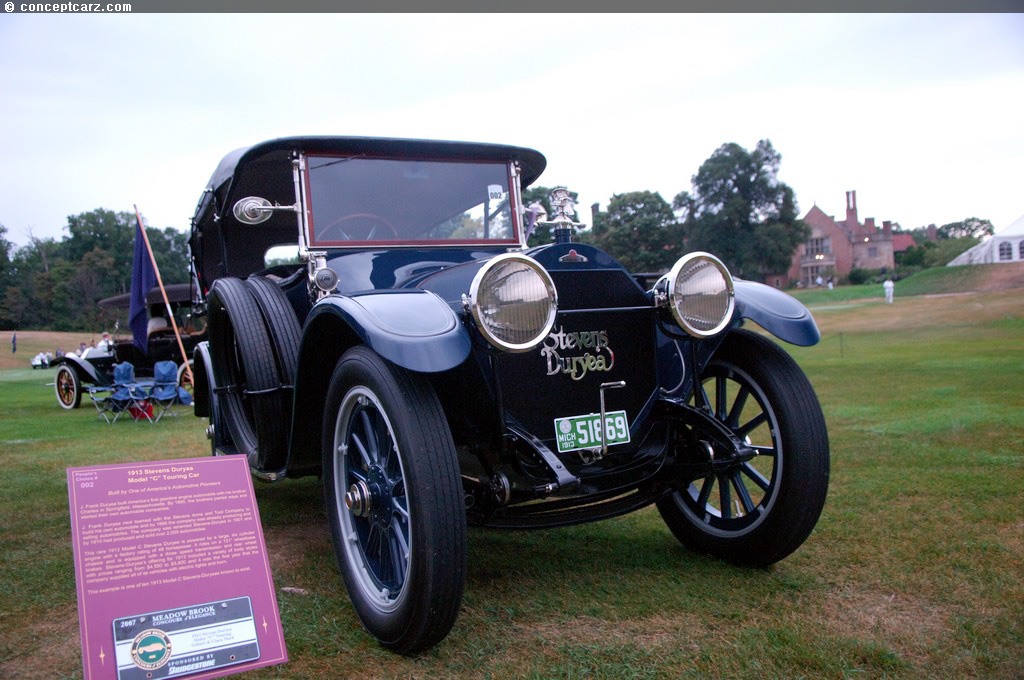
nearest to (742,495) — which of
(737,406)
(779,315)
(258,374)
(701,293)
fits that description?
(737,406)

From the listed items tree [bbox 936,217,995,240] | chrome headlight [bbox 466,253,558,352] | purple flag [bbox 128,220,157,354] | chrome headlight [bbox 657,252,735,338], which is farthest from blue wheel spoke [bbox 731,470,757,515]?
tree [bbox 936,217,995,240]

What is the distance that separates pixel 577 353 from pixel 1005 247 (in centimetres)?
3403

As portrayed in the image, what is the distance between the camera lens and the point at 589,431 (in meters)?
2.96

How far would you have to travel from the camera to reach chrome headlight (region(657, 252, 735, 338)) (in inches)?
118

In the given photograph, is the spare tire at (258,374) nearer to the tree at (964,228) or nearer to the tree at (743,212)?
the tree at (743,212)

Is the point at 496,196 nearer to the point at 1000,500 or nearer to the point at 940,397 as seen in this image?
the point at 1000,500

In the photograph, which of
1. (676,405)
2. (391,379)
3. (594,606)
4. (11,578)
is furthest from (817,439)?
(11,578)

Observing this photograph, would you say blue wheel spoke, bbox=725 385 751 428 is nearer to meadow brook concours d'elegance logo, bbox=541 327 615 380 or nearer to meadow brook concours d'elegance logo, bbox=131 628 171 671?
meadow brook concours d'elegance logo, bbox=541 327 615 380

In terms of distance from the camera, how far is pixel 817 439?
9.93 feet

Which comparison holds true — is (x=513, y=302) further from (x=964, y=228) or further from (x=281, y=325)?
(x=964, y=228)

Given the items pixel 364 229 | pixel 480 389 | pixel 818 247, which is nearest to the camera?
pixel 480 389

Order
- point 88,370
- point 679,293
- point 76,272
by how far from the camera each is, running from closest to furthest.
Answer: point 679,293 → point 88,370 → point 76,272

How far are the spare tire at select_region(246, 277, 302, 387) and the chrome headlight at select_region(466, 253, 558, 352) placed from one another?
58.1 inches

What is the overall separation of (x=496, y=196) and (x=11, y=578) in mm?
3160
